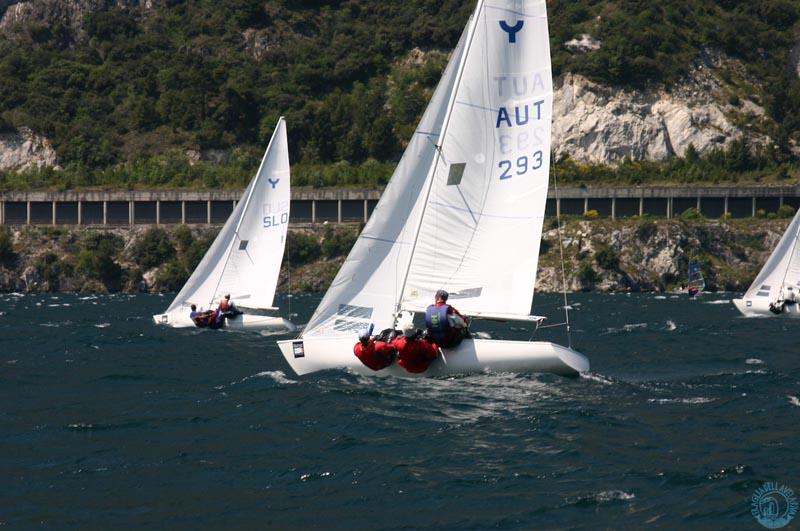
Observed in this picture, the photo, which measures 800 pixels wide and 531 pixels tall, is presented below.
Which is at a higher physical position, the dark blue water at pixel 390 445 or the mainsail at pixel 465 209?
the mainsail at pixel 465 209

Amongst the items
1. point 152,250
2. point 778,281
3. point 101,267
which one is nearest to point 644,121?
point 152,250

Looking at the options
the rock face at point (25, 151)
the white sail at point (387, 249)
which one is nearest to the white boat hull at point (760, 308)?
the white sail at point (387, 249)

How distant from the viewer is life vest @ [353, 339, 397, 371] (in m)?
25.0

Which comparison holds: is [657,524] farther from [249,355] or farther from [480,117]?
[249,355]

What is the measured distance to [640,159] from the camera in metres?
120

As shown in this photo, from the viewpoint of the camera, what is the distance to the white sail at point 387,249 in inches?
1024

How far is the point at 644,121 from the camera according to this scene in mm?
Result: 121438

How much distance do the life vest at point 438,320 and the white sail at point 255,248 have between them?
23.8 metres

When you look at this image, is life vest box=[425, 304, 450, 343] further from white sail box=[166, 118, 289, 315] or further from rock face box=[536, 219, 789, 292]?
rock face box=[536, 219, 789, 292]

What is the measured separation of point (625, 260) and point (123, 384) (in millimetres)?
74537

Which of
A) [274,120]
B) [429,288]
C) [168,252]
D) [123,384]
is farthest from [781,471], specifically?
[274,120]

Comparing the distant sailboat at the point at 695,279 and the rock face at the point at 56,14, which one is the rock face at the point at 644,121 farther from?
the rock face at the point at 56,14

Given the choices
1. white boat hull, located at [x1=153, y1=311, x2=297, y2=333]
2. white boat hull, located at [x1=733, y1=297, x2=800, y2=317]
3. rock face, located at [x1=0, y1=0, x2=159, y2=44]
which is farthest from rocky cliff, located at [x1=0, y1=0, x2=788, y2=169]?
white boat hull, located at [x1=153, y1=311, x2=297, y2=333]

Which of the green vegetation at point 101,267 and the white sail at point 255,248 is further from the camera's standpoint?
the green vegetation at point 101,267
